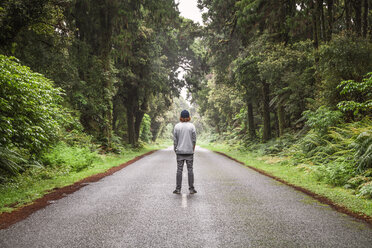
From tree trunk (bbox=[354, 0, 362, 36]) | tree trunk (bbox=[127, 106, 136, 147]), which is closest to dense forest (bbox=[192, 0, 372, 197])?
tree trunk (bbox=[354, 0, 362, 36])

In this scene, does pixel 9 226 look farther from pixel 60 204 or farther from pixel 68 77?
pixel 68 77

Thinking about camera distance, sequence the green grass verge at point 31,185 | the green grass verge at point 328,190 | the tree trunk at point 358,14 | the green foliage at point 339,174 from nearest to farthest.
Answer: the green grass verge at point 328,190, the green grass verge at point 31,185, the green foliage at point 339,174, the tree trunk at point 358,14

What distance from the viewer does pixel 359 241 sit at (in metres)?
3.84

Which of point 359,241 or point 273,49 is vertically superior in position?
point 273,49

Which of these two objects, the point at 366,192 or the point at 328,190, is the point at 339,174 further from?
Result: the point at 366,192

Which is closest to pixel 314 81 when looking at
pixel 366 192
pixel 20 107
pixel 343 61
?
pixel 343 61

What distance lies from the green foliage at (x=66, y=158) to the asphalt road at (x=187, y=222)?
14.3ft

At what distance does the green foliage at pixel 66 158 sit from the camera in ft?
35.1

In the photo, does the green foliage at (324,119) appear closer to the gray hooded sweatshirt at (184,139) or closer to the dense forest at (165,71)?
the dense forest at (165,71)

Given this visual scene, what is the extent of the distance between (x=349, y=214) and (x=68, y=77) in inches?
530

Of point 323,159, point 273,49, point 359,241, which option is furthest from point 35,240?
point 273,49

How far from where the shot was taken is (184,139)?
7.40 meters

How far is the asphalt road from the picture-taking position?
3.87 meters

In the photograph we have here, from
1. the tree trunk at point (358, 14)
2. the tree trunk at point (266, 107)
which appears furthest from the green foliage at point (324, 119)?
the tree trunk at point (266, 107)
